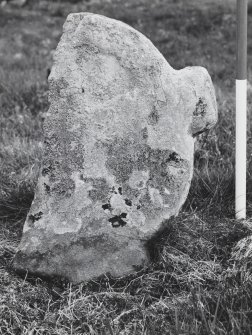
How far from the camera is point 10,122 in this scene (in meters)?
6.01

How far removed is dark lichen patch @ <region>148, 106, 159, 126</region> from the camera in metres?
3.38

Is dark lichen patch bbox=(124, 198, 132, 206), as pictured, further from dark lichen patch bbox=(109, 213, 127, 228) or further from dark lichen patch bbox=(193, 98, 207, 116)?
dark lichen patch bbox=(193, 98, 207, 116)

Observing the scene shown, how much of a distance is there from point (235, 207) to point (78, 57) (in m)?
1.51

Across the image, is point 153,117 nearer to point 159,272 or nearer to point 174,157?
point 174,157

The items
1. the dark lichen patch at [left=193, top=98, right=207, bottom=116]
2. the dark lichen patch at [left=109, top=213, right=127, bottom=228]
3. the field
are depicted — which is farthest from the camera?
the dark lichen patch at [left=193, top=98, right=207, bottom=116]

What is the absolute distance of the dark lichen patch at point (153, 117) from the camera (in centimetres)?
338

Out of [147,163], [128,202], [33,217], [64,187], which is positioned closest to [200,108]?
[147,163]

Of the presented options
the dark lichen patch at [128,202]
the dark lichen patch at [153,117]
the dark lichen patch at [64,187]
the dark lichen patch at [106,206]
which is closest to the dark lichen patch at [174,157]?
the dark lichen patch at [153,117]

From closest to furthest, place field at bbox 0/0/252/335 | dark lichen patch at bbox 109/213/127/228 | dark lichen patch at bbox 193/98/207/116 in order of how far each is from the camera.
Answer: field at bbox 0/0/252/335
dark lichen patch at bbox 109/213/127/228
dark lichen patch at bbox 193/98/207/116

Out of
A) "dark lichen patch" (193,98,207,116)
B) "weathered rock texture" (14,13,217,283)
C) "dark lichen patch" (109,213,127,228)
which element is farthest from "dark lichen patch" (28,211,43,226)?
"dark lichen patch" (193,98,207,116)

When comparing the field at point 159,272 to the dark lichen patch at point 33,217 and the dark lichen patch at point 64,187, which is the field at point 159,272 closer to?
the dark lichen patch at point 33,217

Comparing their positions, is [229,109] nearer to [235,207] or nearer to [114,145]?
[235,207]

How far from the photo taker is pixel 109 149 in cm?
337

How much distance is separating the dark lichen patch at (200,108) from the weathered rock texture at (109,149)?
0.14 metres
